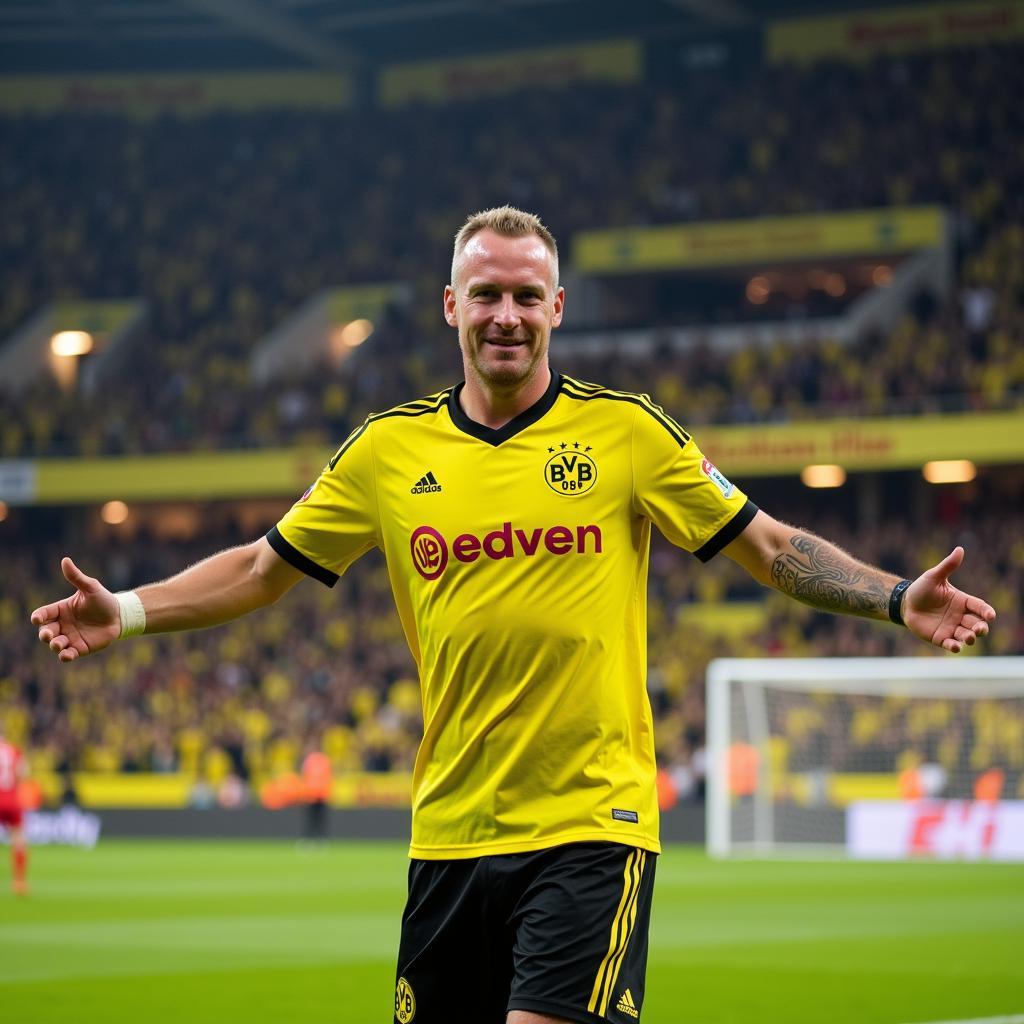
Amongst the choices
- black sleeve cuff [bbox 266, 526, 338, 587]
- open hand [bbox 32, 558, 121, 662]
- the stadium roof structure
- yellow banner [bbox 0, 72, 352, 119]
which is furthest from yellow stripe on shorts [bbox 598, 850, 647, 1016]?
yellow banner [bbox 0, 72, 352, 119]

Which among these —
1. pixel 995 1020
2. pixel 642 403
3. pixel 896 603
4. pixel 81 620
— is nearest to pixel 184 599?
pixel 81 620

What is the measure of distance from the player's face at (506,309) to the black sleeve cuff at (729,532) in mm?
622

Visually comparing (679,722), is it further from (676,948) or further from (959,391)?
(676,948)

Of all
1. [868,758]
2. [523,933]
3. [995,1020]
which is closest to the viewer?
[523,933]

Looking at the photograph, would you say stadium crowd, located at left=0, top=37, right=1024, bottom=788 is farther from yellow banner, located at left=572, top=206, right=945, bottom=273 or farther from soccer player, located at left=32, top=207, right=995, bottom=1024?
soccer player, located at left=32, top=207, right=995, bottom=1024

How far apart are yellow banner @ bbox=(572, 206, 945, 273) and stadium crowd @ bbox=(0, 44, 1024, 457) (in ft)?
2.24

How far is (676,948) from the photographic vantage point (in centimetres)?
1423

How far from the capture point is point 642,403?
5047 millimetres

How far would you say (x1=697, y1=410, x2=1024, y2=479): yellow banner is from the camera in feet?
117

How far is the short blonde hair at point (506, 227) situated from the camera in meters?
4.92

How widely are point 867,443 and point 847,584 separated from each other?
3251 centimetres

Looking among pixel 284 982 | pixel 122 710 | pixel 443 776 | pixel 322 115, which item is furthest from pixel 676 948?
pixel 322 115

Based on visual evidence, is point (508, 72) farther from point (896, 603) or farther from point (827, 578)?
point (896, 603)

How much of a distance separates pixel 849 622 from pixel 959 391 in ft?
15.6
